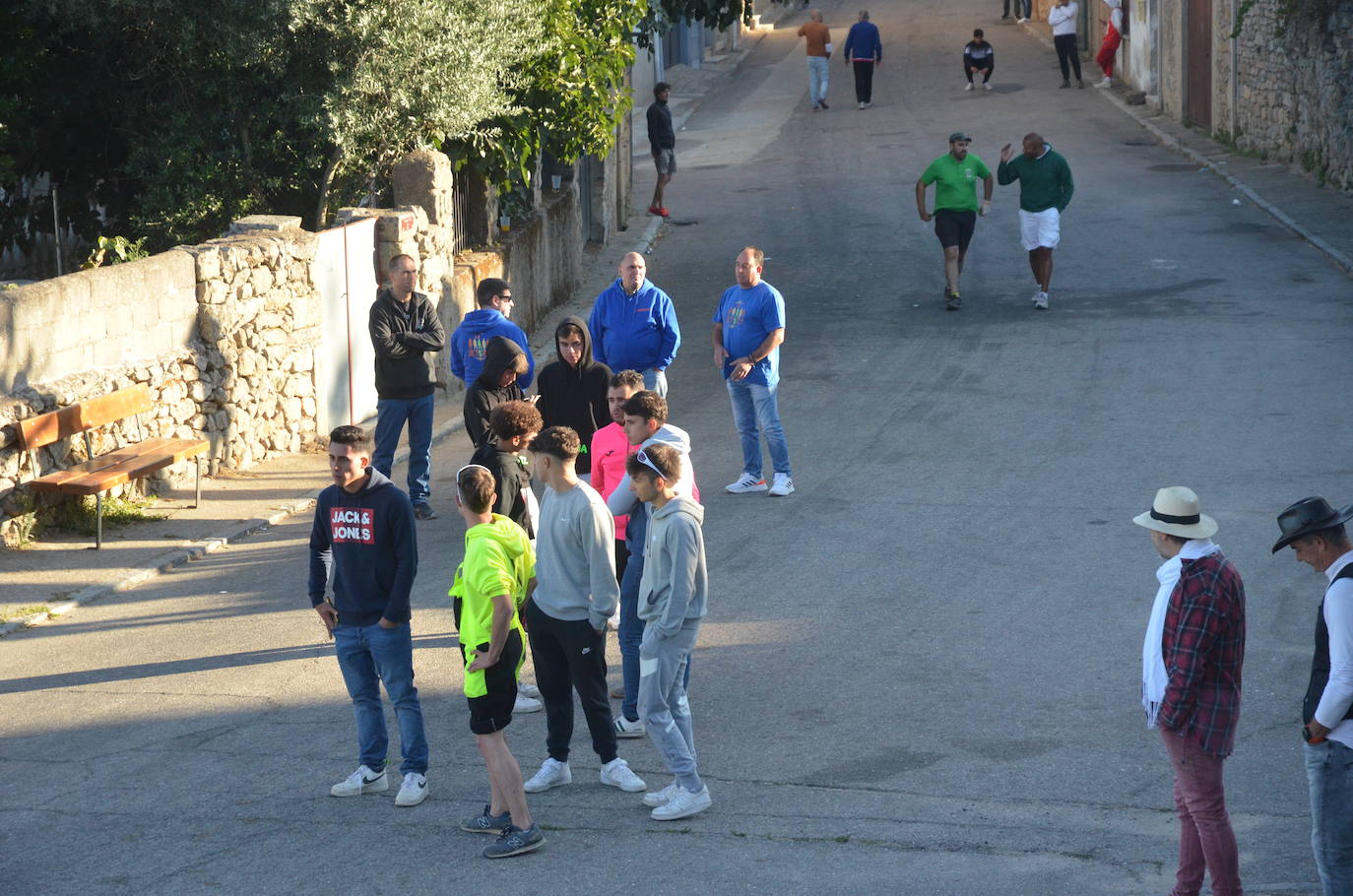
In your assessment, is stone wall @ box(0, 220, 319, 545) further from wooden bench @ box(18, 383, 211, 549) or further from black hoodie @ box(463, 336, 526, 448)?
black hoodie @ box(463, 336, 526, 448)

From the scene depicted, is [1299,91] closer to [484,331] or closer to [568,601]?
[484,331]

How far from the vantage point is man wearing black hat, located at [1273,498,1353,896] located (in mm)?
4863

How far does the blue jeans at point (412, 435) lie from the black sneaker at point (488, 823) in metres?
5.17

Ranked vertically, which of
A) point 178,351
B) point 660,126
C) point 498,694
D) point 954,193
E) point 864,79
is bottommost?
point 498,694

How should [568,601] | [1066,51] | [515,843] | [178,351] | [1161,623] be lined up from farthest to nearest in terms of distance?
[1066,51] → [178,351] → [568,601] → [515,843] → [1161,623]

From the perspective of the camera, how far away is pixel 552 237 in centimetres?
1934

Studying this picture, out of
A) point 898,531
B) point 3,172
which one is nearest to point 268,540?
point 898,531

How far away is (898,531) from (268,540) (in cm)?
442

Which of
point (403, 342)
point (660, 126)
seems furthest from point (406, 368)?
point (660, 126)

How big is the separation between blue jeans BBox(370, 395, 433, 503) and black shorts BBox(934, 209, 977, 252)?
25.4ft

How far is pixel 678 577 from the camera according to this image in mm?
6125

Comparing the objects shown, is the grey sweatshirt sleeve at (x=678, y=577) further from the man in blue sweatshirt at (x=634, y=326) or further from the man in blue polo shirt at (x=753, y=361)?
the man in blue polo shirt at (x=753, y=361)

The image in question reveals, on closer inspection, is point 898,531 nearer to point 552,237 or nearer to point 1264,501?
point 1264,501

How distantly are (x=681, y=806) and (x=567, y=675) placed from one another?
2.54 feet
